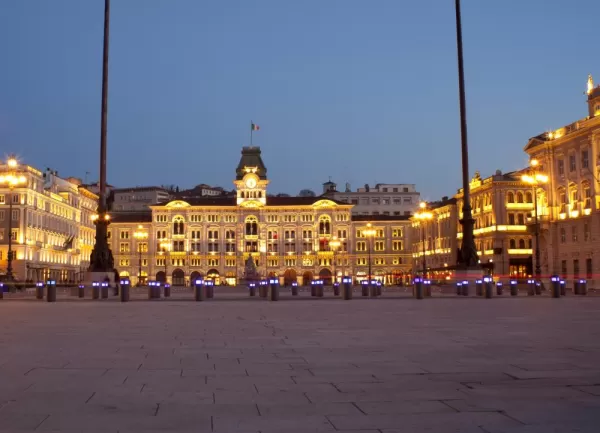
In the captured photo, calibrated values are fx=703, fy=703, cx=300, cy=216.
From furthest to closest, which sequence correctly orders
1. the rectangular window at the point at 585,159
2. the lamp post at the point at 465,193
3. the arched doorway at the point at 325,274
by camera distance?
the arched doorway at the point at 325,274 → the rectangular window at the point at 585,159 → the lamp post at the point at 465,193

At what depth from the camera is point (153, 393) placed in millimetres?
7051

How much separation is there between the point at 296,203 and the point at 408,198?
29060 mm

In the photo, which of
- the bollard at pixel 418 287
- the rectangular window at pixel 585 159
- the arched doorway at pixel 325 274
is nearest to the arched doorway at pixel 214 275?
the arched doorway at pixel 325 274

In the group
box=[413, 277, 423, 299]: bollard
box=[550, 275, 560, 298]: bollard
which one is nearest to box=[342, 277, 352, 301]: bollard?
box=[413, 277, 423, 299]: bollard

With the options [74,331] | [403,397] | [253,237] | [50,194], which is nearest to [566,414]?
[403,397]

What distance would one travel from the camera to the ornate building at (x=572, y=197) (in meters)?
70.0

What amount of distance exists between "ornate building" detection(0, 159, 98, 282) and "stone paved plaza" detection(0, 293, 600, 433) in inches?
3137

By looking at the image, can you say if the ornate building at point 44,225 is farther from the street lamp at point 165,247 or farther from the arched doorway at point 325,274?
the arched doorway at point 325,274

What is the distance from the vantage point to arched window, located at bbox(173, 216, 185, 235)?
14125cm

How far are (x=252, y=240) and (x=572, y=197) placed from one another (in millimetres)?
78593

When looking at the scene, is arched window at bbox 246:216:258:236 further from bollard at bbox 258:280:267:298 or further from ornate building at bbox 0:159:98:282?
bollard at bbox 258:280:267:298

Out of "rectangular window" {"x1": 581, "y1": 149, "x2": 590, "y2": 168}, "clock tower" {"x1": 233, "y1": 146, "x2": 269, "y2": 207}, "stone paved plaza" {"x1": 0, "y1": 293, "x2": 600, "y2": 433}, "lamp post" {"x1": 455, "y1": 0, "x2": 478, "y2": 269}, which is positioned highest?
"clock tower" {"x1": 233, "y1": 146, "x2": 269, "y2": 207}

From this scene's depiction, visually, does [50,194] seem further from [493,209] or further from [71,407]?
[71,407]

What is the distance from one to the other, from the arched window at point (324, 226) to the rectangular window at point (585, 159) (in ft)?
239
